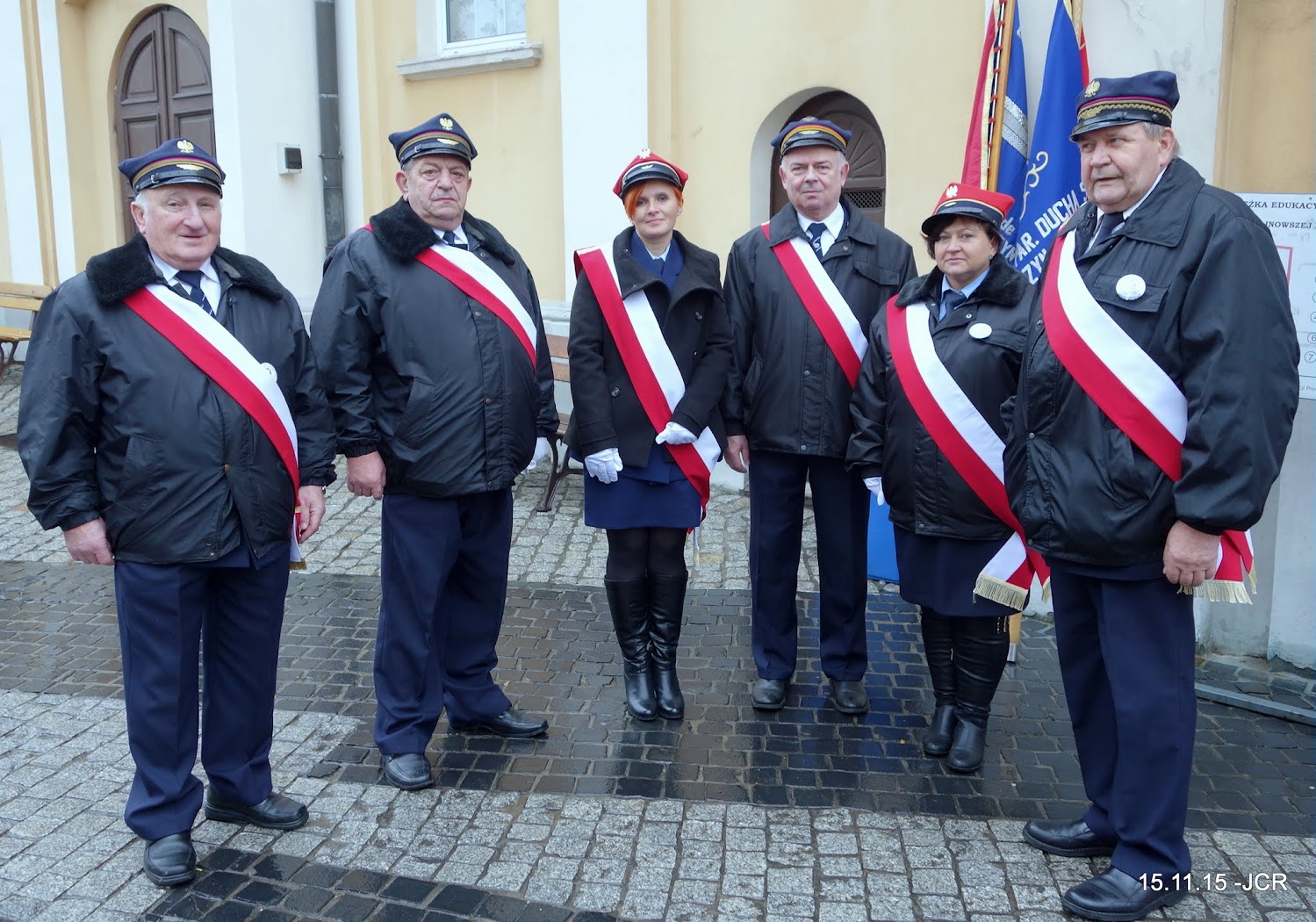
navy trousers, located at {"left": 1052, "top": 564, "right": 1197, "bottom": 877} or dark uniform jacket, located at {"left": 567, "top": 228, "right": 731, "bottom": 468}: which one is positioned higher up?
dark uniform jacket, located at {"left": 567, "top": 228, "right": 731, "bottom": 468}

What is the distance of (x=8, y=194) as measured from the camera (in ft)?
38.9

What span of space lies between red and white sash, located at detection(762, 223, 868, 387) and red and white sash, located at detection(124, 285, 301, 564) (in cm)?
191

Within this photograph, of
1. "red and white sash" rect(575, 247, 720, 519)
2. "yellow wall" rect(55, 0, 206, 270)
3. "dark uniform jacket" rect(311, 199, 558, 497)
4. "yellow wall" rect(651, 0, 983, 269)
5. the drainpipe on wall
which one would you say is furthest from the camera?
"yellow wall" rect(55, 0, 206, 270)

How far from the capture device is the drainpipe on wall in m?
9.00

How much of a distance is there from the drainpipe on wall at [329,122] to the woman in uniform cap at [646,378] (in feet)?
18.0

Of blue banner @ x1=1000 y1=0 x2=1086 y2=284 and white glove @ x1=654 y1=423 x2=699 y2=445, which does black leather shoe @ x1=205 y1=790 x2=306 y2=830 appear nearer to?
white glove @ x1=654 y1=423 x2=699 y2=445

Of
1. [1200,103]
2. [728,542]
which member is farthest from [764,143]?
[1200,103]

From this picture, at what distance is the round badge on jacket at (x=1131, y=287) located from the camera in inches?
118

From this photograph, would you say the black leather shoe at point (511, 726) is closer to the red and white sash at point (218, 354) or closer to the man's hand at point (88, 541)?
the red and white sash at point (218, 354)

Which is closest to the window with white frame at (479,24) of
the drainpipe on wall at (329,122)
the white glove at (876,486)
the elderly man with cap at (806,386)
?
the drainpipe on wall at (329,122)

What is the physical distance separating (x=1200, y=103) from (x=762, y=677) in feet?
9.91

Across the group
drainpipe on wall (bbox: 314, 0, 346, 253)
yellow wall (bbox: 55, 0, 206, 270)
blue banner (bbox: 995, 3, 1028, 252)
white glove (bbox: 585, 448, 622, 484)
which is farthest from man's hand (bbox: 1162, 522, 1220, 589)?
yellow wall (bbox: 55, 0, 206, 270)

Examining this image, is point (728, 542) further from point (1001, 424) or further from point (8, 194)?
point (8, 194)

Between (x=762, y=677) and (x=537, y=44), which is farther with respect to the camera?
(x=537, y=44)
